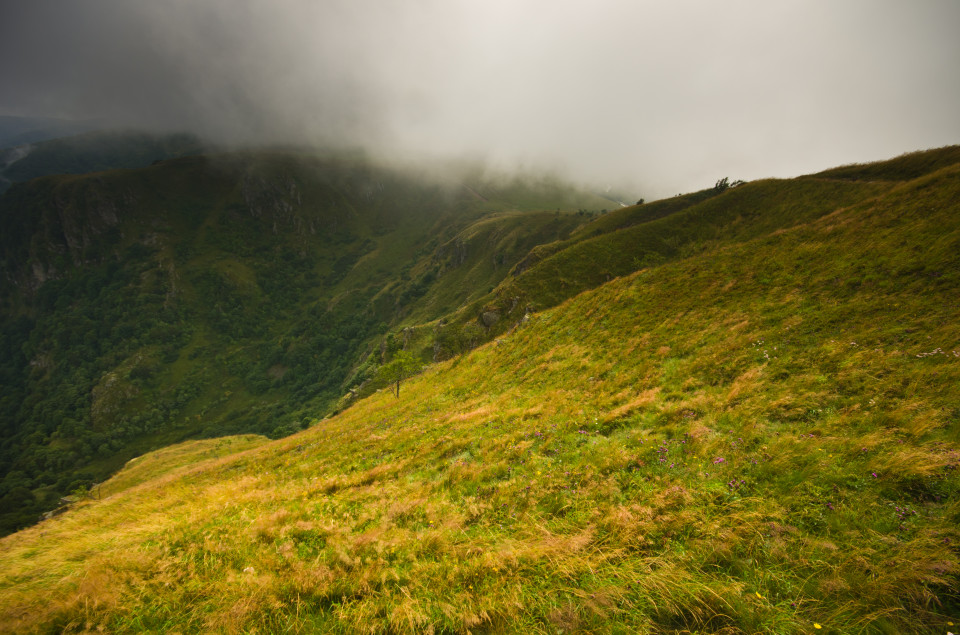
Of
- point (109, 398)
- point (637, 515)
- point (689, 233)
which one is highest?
point (689, 233)

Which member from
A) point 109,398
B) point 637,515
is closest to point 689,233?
point 637,515

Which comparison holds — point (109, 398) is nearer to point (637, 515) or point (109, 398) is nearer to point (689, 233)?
point (637, 515)

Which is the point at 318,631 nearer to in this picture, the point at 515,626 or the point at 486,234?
the point at 515,626

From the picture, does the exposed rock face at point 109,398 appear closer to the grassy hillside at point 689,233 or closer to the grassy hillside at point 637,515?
the grassy hillside at point 689,233

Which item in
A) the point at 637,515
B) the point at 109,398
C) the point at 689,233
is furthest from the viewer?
the point at 109,398

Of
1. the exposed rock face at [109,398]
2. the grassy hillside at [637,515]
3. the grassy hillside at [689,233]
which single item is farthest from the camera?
the exposed rock face at [109,398]

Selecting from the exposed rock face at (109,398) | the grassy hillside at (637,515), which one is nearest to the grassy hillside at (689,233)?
the grassy hillside at (637,515)

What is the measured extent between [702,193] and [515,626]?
109221mm

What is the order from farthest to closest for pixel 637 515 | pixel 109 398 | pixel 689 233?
pixel 109 398
pixel 689 233
pixel 637 515

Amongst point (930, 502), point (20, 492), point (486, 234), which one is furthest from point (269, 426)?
point (930, 502)

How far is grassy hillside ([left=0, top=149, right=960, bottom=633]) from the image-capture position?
15.4 feet

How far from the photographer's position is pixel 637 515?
6.54m

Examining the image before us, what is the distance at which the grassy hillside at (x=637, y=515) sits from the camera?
4688 mm

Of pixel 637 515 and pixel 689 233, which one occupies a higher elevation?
pixel 689 233
